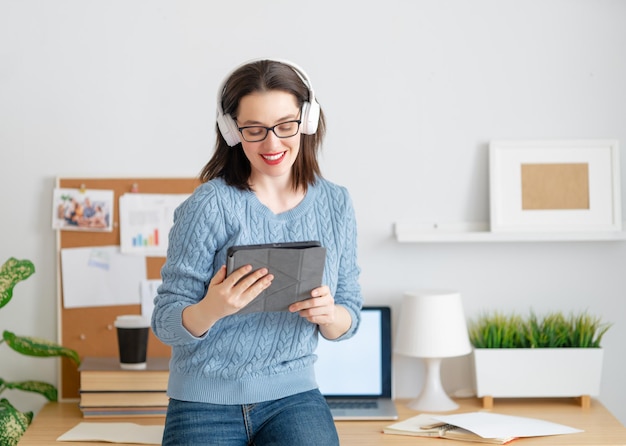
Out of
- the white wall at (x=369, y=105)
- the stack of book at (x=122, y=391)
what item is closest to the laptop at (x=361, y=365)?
the white wall at (x=369, y=105)

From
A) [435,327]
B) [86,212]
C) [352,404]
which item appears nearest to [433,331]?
[435,327]

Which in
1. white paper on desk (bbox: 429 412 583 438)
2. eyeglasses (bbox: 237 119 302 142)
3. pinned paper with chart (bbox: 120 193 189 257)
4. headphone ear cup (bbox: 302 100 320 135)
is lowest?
white paper on desk (bbox: 429 412 583 438)

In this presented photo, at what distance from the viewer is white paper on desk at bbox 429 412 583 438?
2.01 metres

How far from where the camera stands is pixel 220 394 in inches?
63.4

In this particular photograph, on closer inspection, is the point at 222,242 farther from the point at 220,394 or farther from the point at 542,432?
the point at 542,432

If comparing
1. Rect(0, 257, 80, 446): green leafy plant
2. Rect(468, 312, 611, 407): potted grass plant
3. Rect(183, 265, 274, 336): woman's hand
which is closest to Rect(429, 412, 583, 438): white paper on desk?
Rect(468, 312, 611, 407): potted grass plant

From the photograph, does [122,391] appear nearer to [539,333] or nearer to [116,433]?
[116,433]

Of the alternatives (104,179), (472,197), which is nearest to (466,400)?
(472,197)

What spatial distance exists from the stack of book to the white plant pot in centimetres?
85

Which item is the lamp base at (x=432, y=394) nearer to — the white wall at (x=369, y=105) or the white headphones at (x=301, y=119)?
the white wall at (x=369, y=105)

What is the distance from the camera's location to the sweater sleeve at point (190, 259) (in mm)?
1595

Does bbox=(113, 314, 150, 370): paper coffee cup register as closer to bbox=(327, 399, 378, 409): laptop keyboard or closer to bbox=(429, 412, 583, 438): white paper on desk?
bbox=(327, 399, 378, 409): laptop keyboard

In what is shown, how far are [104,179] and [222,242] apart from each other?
3.01 ft

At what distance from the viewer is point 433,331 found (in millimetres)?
2289
